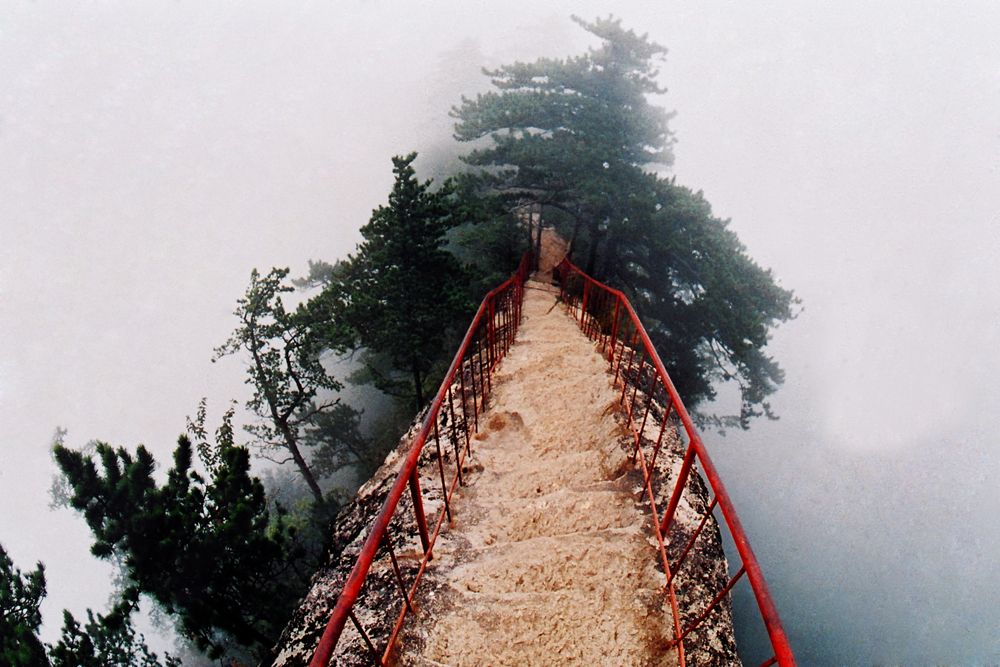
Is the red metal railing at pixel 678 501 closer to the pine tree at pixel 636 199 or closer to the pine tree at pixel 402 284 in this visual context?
the pine tree at pixel 402 284

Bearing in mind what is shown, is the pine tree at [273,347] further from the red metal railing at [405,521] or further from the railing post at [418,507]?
the railing post at [418,507]

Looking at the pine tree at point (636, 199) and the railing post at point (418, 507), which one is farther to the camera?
the pine tree at point (636, 199)

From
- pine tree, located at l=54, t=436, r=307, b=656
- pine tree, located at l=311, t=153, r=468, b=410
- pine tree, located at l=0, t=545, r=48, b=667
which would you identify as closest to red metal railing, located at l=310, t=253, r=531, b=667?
pine tree, located at l=311, t=153, r=468, b=410

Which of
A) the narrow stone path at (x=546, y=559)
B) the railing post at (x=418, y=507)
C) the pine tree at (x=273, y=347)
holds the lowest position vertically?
the narrow stone path at (x=546, y=559)

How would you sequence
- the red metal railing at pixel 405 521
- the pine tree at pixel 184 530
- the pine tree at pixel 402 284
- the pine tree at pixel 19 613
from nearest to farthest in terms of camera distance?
the red metal railing at pixel 405 521 → the pine tree at pixel 19 613 → the pine tree at pixel 184 530 → the pine tree at pixel 402 284

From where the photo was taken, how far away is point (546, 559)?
3.30 metres

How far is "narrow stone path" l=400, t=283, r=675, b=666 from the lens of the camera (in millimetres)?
2791

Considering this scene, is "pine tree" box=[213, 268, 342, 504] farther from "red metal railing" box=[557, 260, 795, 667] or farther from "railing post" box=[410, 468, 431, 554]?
"railing post" box=[410, 468, 431, 554]

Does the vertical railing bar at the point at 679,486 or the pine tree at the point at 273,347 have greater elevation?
the pine tree at the point at 273,347

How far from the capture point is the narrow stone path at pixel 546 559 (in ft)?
9.16

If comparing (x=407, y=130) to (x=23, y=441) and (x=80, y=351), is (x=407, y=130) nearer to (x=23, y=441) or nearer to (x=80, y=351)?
(x=80, y=351)

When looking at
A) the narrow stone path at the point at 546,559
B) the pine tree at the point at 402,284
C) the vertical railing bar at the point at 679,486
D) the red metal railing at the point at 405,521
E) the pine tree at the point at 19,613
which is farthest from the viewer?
the pine tree at the point at 402,284

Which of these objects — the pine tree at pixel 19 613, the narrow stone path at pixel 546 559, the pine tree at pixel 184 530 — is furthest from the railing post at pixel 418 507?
the pine tree at pixel 19 613

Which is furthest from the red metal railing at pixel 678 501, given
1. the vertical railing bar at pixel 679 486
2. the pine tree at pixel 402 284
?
the pine tree at pixel 402 284
